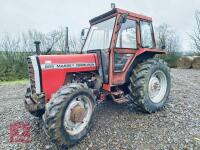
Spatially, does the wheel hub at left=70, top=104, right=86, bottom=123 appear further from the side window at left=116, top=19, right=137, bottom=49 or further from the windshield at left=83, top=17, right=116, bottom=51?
the side window at left=116, top=19, right=137, bottom=49

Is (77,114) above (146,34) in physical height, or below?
below

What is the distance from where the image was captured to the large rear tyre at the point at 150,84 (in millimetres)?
4547

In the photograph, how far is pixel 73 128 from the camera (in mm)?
3555

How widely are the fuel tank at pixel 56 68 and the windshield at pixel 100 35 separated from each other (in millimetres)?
588

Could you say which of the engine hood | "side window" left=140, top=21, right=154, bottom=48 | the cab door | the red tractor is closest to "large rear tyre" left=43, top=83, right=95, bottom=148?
the red tractor

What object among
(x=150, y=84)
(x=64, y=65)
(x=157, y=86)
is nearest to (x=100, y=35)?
(x=64, y=65)

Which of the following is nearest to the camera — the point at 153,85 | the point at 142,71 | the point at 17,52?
the point at 142,71

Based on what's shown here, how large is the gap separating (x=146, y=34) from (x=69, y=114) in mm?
2919

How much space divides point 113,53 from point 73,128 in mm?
1760

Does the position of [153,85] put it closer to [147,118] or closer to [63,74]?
[147,118]

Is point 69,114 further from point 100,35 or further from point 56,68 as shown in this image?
point 100,35

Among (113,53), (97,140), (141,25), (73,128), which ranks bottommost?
(97,140)

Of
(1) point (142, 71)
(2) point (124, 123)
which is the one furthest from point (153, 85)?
(2) point (124, 123)

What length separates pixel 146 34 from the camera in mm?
5129
